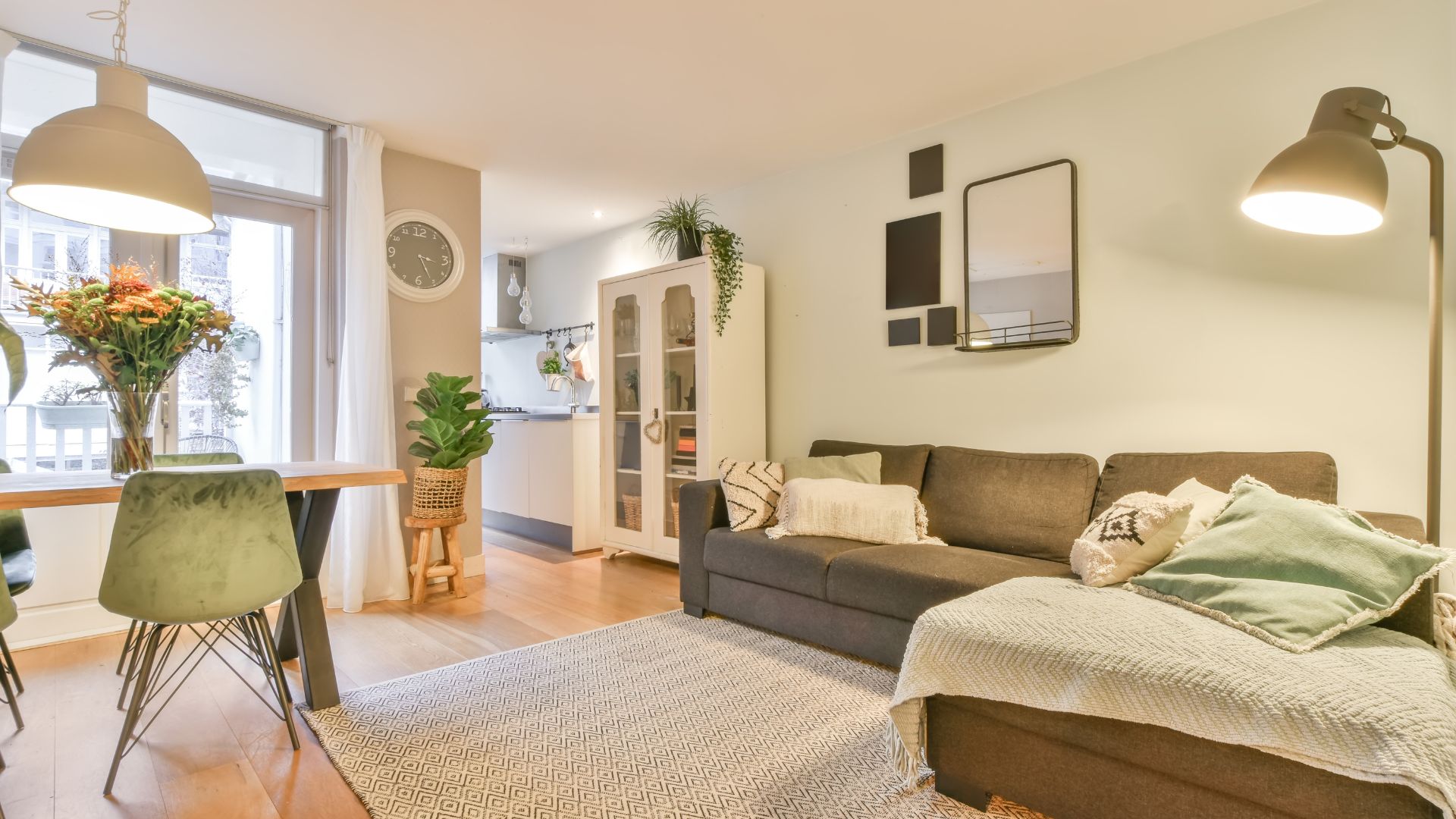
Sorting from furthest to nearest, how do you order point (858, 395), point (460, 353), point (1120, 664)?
point (460, 353), point (858, 395), point (1120, 664)

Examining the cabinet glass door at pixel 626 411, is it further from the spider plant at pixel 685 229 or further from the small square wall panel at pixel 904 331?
the small square wall panel at pixel 904 331

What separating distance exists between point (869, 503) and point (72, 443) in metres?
3.42

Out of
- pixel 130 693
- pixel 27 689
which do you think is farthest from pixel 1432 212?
pixel 27 689

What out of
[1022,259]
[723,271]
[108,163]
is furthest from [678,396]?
[108,163]

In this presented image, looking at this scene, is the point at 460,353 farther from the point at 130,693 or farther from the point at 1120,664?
the point at 1120,664

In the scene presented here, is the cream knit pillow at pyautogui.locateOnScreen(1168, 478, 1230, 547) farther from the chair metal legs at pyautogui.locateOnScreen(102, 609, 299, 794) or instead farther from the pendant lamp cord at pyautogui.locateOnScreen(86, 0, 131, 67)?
the pendant lamp cord at pyautogui.locateOnScreen(86, 0, 131, 67)

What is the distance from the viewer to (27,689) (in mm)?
2340

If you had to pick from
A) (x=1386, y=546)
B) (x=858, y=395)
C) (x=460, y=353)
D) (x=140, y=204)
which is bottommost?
(x=1386, y=546)

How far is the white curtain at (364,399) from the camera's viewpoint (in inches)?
134

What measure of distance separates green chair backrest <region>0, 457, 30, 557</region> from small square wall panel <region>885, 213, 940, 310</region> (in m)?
3.51

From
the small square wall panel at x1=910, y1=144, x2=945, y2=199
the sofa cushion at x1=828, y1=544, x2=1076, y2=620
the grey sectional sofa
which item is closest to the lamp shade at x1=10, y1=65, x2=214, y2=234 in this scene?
the grey sectional sofa

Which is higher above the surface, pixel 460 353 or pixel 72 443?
pixel 460 353

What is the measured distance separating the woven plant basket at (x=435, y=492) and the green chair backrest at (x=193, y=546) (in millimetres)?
1572

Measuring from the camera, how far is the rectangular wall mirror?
2906 mm
